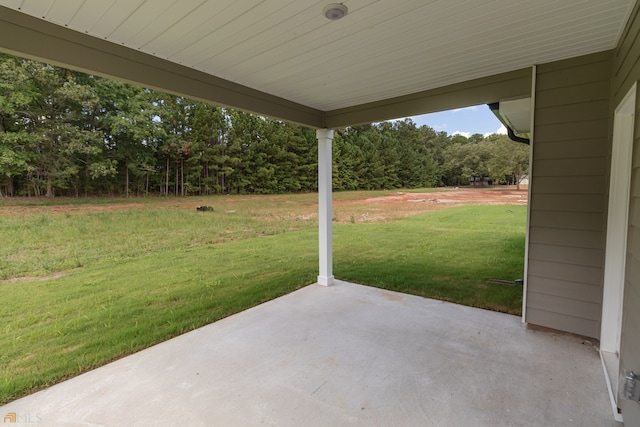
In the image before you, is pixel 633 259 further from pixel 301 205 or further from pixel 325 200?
pixel 301 205

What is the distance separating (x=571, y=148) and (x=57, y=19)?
360 cm

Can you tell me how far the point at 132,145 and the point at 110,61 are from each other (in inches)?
301

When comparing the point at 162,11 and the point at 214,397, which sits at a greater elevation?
the point at 162,11

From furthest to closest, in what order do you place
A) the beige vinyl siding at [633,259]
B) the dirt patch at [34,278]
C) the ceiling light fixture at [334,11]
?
the dirt patch at [34,278] < the ceiling light fixture at [334,11] < the beige vinyl siding at [633,259]

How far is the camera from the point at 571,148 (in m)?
2.32

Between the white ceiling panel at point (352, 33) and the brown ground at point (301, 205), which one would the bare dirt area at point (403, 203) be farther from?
the white ceiling panel at point (352, 33)

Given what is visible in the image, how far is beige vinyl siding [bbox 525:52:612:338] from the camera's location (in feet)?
7.27

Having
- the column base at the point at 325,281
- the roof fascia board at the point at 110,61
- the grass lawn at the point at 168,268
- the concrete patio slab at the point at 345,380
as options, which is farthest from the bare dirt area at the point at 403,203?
the roof fascia board at the point at 110,61

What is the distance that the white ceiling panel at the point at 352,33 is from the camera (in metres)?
1.54

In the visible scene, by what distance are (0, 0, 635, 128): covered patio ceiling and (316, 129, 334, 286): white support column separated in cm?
98

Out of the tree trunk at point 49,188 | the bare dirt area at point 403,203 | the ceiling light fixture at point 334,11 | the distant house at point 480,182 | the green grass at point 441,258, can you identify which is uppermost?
the ceiling light fixture at point 334,11

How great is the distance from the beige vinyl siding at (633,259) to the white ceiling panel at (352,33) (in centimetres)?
21

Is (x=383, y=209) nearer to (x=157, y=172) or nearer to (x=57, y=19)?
(x=157, y=172)

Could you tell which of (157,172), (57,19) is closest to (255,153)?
(157,172)
